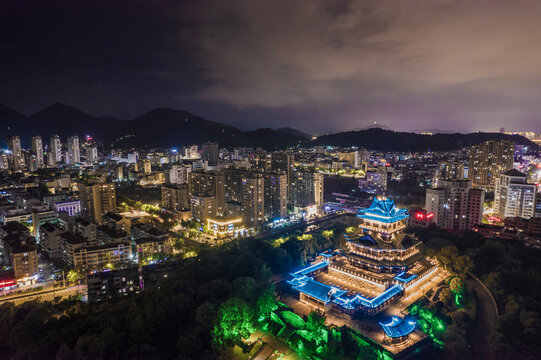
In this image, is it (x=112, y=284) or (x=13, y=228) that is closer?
(x=112, y=284)

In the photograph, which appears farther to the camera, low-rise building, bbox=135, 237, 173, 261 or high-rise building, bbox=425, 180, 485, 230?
high-rise building, bbox=425, 180, 485, 230

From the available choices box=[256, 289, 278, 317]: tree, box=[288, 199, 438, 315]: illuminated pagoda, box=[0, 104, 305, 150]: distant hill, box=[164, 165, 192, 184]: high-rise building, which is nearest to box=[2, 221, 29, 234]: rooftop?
box=[256, 289, 278, 317]: tree

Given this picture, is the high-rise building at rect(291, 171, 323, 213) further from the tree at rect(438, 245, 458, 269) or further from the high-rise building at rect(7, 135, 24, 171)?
the high-rise building at rect(7, 135, 24, 171)

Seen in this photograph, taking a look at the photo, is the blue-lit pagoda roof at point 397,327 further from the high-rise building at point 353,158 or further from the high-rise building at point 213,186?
the high-rise building at point 353,158

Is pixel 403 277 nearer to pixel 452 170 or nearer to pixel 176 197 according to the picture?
pixel 176 197

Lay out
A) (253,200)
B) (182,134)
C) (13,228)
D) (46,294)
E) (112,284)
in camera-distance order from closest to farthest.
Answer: (112,284) < (46,294) < (13,228) < (253,200) < (182,134)

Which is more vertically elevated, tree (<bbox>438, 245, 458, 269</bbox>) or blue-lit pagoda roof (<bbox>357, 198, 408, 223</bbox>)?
blue-lit pagoda roof (<bbox>357, 198, 408, 223</bbox>)

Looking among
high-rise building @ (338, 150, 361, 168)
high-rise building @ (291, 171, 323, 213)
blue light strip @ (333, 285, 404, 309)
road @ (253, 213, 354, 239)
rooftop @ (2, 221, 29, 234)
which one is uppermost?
high-rise building @ (338, 150, 361, 168)

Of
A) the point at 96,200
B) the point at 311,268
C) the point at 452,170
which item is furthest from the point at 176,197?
the point at 452,170
